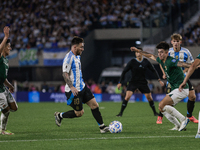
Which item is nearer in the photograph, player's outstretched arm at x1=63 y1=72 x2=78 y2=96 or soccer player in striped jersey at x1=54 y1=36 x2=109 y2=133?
player's outstretched arm at x1=63 y1=72 x2=78 y2=96

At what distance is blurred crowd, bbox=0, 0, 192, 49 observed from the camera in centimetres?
2991

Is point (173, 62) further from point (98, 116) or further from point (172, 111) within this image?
point (98, 116)

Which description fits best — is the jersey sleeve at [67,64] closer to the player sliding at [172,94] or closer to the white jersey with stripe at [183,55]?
the player sliding at [172,94]

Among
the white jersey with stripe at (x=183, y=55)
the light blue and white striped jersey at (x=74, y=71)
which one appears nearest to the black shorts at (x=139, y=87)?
the white jersey with stripe at (x=183, y=55)

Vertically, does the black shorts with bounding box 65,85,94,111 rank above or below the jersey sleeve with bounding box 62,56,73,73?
below

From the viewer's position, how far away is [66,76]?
7.62 meters

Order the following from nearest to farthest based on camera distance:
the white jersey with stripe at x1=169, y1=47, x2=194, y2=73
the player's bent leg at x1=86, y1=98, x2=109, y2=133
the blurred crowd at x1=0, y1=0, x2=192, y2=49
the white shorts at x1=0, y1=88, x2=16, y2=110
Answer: the white shorts at x1=0, y1=88, x2=16, y2=110 < the player's bent leg at x1=86, y1=98, x2=109, y2=133 < the white jersey with stripe at x1=169, y1=47, x2=194, y2=73 < the blurred crowd at x1=0, y1=0, x2=192, y2=49

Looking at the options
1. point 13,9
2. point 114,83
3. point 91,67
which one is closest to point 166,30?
point 114,83

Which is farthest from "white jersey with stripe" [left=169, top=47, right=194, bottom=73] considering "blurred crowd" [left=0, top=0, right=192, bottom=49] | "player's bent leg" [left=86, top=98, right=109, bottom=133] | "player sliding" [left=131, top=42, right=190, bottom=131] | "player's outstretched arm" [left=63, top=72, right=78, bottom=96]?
"blurred crowd" [left=0, top=0, right=192, bottom=49]

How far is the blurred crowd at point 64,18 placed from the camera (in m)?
29.9

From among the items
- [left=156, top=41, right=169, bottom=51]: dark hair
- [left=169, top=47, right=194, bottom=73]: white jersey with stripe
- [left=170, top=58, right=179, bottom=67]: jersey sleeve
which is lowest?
[left=169, top=47, right=194, bottom=73]: white jersey with stripe

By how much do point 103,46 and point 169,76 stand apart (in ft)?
82.1

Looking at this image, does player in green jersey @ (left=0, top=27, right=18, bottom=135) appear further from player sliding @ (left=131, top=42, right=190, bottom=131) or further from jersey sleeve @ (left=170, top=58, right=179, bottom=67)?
jersey sleeve @ (left=170, top=58, right=179, bottom=67)

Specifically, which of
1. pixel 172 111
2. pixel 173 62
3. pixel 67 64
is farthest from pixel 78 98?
pixel 173 62
